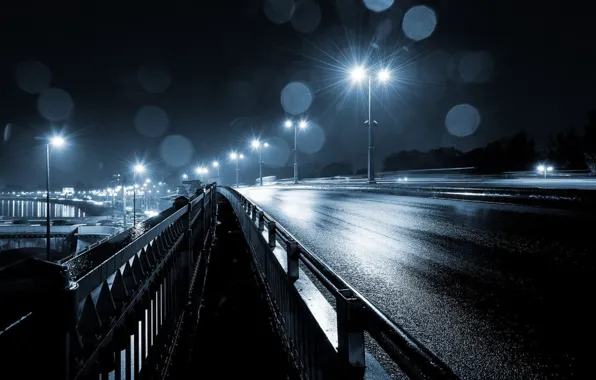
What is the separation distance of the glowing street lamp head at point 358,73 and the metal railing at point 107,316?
2015cm

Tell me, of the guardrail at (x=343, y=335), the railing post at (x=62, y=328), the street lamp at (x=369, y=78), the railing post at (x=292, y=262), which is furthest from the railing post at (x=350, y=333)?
the street lamp at (x=369, y=78)

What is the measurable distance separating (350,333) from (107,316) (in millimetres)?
2017

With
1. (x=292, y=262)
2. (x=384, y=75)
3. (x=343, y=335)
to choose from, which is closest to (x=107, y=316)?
(x=343, y=335)

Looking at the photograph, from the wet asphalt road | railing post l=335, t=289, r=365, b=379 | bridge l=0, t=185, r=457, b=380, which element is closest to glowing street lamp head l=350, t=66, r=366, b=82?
the wet asphalt road

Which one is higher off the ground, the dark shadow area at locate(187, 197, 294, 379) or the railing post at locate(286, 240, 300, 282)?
the railing post at locate(286, 240, 300, 282)

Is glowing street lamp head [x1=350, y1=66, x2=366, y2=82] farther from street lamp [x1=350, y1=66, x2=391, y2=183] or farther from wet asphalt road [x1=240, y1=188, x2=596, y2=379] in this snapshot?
wet asphalt road [x1=240, y1=188, x2=596, y2=379]

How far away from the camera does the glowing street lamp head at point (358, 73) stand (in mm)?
23812

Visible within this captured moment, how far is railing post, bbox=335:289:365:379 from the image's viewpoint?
2498 millimetres

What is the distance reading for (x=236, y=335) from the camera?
616cm

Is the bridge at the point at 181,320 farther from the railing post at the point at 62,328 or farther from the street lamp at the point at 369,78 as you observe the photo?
the street lamp at the point at 369,78

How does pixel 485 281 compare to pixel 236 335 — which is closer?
pixel 236 335

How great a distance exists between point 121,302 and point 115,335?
1.51 ft

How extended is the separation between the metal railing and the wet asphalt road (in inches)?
117

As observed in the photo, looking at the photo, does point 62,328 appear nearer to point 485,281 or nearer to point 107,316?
point 107,316
